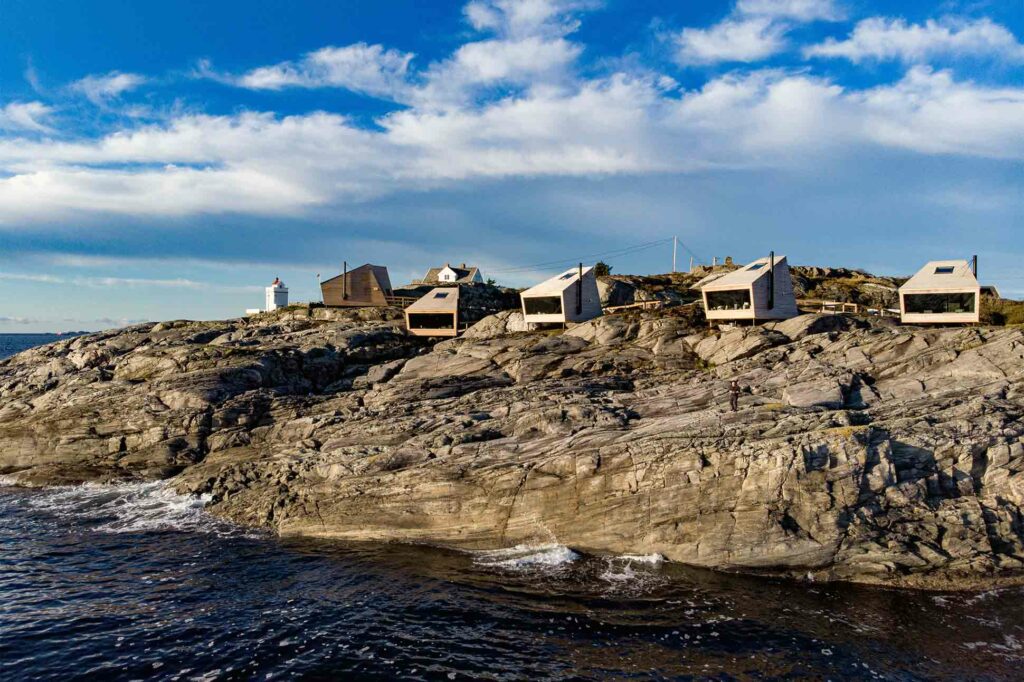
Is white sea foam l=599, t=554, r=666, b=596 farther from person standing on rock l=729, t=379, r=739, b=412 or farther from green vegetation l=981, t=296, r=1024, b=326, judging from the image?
green vegetation l=981, t=296, r=1024, b=326

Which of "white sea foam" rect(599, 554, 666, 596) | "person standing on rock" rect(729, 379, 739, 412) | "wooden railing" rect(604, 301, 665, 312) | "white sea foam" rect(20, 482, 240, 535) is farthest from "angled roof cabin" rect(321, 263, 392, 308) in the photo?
"white sea foam" rect(599, 554, 666, 596)

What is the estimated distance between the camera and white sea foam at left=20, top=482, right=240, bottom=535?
3173 cm

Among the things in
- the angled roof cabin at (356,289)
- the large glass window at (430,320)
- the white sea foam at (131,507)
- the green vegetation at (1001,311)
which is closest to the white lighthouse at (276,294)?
the angled roof cabin at (356,289)

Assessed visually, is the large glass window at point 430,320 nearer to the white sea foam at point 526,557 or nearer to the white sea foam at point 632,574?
the white sea foam at point 526,557

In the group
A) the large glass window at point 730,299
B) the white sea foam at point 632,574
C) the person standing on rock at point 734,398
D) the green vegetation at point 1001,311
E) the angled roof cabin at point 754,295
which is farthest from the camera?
the green vegetation at point 1001,311

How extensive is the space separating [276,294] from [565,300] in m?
61.4

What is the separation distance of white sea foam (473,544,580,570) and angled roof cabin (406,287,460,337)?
36025 millimetres

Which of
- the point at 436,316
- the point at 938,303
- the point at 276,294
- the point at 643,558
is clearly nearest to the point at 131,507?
the point at 643,558

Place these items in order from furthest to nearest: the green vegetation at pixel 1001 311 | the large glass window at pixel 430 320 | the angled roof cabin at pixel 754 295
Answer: the large glass window at pixel 430 320
the green vegetation at pixel 1001 311
the angled roof cabin at pixel 754 295

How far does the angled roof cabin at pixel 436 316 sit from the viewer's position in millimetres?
62656

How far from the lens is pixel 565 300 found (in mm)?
58344

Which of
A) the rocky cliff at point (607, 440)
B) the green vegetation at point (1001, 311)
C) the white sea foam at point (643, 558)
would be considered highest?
the green vegetation at point (1001, 311)

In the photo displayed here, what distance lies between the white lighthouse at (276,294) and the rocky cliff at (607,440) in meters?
48.0

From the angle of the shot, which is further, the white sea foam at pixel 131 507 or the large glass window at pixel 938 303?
the large glass window at pixel 938 303
